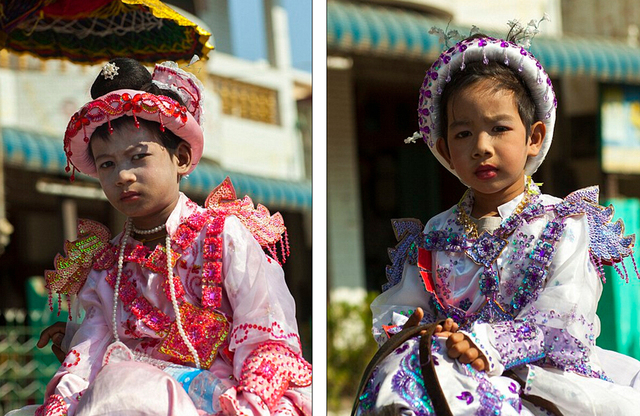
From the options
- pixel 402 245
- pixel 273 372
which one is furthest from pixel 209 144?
pixel 273 372

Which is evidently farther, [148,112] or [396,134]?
[396,134]

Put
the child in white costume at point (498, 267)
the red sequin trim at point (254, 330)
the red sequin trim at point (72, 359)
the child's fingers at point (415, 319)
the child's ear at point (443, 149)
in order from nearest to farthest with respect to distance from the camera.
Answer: the child in white costume at point (498, 267), the child's fingers at point (415, 319), the red sequin trim at point (254, 330), the red sequin trim at point (72, 359), the child's ear at point (443, 149)

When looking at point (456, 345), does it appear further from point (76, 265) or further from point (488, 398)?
point (76, 265)

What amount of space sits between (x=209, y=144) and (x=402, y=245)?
168 inches

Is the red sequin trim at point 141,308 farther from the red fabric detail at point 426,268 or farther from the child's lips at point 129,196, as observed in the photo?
the red fabric detail at point 426,268

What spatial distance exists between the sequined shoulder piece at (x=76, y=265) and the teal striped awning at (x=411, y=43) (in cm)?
294

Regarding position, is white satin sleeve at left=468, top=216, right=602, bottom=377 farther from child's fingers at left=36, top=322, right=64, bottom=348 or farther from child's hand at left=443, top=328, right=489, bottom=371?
child's fingers at left=36, top=322, right=64, bottom=348

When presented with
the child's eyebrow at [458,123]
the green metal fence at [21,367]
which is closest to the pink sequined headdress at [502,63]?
the child's eyebrow at [458,123]

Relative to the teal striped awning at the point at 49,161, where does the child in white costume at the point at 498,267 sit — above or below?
below

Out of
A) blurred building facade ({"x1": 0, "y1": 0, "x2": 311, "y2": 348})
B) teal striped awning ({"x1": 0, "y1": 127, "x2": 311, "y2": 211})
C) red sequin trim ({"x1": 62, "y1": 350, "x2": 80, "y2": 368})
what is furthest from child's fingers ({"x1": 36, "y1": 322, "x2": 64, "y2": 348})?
teal striped awning ({"x1": 0, "y1": 127, "x2": 311, "y2": 211})

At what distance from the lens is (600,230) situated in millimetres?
2732

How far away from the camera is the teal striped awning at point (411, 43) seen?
5.72m

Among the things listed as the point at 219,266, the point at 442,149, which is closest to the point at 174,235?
the point at 219,266

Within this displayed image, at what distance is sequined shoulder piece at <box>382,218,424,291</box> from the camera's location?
9.64 ft
